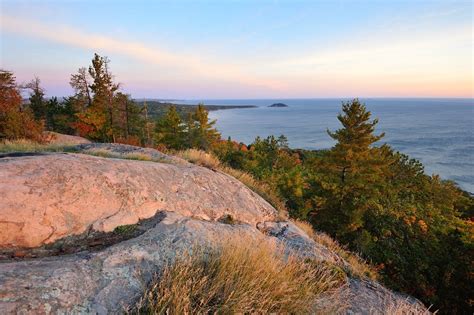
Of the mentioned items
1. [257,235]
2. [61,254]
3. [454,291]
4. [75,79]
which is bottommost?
[454,291]

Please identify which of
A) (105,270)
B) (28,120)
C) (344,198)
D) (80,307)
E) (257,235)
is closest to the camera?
(80,307)

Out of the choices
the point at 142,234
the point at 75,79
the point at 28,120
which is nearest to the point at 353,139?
the point at 142,234

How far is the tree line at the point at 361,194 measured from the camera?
555 inches

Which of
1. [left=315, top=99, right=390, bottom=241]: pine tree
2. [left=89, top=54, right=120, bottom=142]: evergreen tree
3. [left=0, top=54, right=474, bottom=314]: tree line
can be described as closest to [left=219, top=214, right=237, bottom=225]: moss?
[left=0, top=54, right=474, bottom=314]: tree line

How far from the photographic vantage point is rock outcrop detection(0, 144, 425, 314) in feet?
8.58

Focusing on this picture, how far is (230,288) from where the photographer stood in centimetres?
279

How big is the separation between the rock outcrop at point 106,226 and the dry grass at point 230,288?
393mm

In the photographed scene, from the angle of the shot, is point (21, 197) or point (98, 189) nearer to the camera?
point (21, 197)

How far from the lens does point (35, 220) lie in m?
3.75

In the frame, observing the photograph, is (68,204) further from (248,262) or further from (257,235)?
(257,235)

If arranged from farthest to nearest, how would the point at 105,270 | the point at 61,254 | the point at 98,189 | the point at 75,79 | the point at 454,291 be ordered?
the point at 75,79 < the point at 454,291 < the point at 98,189 < the point at 61,254 < the point at 105,270

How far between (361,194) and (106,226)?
2038 cm

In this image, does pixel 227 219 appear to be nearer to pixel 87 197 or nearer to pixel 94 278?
pixel 87 197

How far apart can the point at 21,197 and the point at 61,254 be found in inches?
42.1
